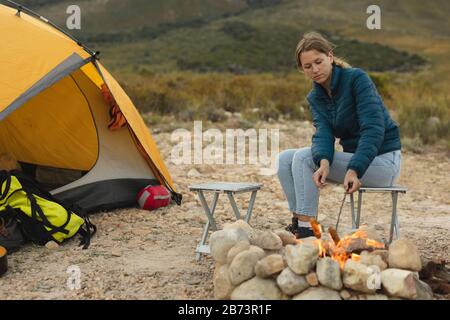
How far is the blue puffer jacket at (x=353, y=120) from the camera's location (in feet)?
13.5

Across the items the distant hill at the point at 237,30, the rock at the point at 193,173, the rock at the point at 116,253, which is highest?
the distant hill at the point at 237,30

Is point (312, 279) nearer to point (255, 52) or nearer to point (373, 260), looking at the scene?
point (373, 260)

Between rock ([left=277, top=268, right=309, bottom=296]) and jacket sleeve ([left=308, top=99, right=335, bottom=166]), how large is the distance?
112cm

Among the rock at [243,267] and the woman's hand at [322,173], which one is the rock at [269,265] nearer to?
the rock at [243,267]

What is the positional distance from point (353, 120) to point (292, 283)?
1.45 meters

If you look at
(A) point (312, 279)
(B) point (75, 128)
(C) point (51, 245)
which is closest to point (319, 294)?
(A) point (312, 279)

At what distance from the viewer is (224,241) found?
12.2ft

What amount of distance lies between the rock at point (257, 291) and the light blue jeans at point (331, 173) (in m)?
0.96

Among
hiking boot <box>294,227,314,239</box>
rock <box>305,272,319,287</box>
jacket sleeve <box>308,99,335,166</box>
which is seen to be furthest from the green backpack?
rock <box>305,272,319,287</box>

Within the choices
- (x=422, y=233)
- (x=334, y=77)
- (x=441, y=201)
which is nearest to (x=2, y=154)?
(x=334, y=77)

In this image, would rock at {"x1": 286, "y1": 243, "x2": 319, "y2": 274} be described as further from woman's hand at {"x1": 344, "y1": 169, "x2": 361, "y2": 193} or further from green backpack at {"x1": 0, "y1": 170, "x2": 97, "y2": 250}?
green backpack at {"x1": 0, "y1": 170, "x2": 97, "y2": 250}

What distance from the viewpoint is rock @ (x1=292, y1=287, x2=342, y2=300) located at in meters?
3.25

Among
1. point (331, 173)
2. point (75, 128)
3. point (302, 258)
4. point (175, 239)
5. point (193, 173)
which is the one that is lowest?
point (175, 239)

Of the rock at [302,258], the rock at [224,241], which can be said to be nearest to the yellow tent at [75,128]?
the rock at [224,241]
